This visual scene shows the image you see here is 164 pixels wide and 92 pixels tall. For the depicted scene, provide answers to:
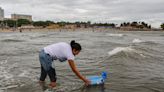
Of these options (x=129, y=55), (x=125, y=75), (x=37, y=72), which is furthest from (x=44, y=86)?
(x=129, y=55)

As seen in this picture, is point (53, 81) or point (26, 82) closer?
point (53, 81)

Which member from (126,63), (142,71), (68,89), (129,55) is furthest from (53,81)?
(129,55)

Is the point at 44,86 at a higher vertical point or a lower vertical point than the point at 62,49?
lower

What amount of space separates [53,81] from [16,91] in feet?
4.03

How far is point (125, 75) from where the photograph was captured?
36.2ft

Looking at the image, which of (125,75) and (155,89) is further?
(125,75)

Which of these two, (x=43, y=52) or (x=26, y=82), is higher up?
(x=43, y=52)

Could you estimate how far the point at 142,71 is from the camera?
12.1m

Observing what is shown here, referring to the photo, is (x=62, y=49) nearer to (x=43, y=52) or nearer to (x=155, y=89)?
(x=43, y=52)

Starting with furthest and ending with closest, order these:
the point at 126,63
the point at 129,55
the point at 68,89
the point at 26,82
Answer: the point at 129,55 → the point at 126,63 → the point at 26,82 → the point at 68,89

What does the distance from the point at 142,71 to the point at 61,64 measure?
4.06 metres

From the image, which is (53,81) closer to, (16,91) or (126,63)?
(16,91)

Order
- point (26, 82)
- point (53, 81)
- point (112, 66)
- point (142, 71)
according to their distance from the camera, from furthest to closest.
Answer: point (112, 66), point (142, 71), point (26, 82), point (53, 81)

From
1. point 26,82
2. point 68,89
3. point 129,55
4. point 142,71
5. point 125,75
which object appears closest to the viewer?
point 68,89
